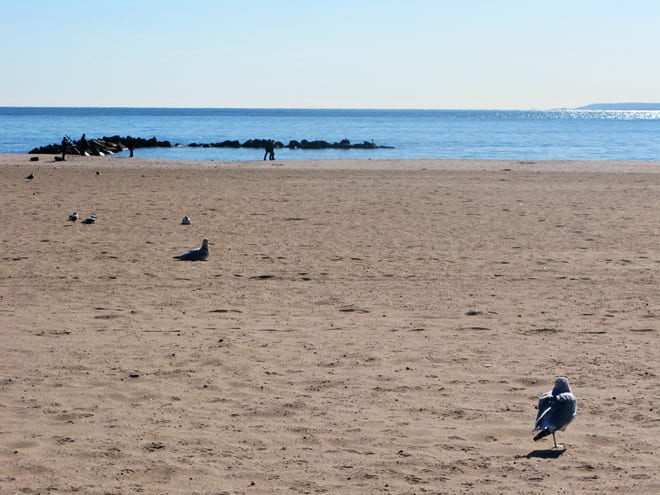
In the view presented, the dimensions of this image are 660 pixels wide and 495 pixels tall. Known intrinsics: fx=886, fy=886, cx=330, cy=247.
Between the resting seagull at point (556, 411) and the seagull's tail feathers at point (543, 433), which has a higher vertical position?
the resting seagull at point (556, 411)

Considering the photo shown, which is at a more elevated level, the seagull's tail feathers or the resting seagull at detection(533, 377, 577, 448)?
the resting seagull at detection(533, 377, 577, 448)

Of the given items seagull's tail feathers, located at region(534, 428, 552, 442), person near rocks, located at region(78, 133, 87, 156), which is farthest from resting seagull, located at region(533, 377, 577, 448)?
person near rocks, located at region(78, 133, 87, 156)

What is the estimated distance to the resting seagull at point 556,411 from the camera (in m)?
5.69

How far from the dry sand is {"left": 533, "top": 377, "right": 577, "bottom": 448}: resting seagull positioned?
235 mm

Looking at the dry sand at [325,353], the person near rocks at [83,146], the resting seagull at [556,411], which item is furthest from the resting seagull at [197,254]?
the person near rocks at [83,146]

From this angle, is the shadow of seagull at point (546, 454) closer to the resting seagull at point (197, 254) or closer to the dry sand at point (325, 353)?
the dry sand at point (325, 353)

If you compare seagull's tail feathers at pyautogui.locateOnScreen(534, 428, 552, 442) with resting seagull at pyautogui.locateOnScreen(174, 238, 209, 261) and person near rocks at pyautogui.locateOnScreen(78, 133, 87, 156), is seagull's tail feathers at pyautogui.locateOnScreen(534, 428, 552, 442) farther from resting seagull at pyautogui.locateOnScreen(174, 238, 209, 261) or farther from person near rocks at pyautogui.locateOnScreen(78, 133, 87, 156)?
person near rocks at pyautogui.locateOnScreen(78, 133, 87, 156)

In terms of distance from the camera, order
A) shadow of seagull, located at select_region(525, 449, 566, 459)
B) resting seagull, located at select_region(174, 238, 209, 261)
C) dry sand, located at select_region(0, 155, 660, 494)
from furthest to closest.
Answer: resting seagull, located at select_region(174, 238, 209, 261) < shadow of seagull, located at select_region(525, 449, 566, 459) < dry sand, located at select_region(0, 155, 660, 494)

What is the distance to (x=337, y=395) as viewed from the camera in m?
7.06

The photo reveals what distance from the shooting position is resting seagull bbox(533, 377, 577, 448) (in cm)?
569

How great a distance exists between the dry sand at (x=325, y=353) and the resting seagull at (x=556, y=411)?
0.24 metres

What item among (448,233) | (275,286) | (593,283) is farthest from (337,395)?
(448,233)

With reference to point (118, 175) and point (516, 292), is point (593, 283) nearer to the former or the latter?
point (516, 292)

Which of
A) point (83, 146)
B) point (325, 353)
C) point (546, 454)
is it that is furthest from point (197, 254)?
point (83, 146)
